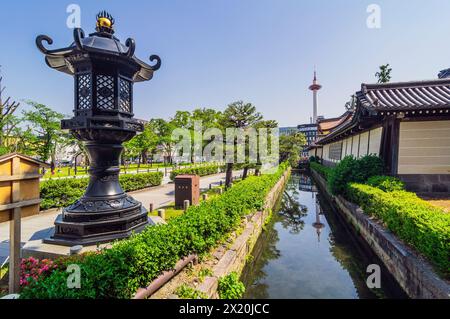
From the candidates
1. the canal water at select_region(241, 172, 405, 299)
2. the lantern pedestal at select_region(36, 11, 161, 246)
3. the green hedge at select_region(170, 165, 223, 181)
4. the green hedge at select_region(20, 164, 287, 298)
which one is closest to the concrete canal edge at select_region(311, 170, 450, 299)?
the canal water at select_region(241, 172, 405, 299)

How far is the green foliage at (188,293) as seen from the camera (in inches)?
129

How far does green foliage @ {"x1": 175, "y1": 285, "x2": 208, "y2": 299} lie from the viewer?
10.8ft

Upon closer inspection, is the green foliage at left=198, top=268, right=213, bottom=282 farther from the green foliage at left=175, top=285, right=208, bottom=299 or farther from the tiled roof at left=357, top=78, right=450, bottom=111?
the tiled roof at left=357, top=78, right=450, bottom=111

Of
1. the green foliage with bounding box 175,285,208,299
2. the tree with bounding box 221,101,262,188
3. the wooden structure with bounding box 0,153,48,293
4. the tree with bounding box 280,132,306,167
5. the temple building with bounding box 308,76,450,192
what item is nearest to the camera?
the wooden structure with bounding box 0,153,48,293

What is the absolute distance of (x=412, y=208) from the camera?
4910mm

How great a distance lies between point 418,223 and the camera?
4172 mm

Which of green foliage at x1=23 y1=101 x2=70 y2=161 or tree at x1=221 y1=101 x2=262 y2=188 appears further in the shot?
green foliage at x1=23 y1=101 x2=70 y2=161

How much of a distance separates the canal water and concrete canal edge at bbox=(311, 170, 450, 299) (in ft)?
1.01

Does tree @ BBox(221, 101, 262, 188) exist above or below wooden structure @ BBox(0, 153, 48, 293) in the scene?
above

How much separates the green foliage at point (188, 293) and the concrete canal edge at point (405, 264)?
357 centimetres

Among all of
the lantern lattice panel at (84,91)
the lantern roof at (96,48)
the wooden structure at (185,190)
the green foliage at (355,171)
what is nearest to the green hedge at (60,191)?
the wooden structure at (185,190)

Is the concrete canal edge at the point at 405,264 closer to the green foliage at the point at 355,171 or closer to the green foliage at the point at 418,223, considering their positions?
the green foliage at the point at 418,223

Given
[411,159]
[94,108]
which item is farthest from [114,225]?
[411,159]

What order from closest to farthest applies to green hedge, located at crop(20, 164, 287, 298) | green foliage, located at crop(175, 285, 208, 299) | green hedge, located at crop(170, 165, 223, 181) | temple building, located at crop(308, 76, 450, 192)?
green hedge, located at crop(20, 164, 287, 298), green foliage, located at crop(175, 285, 208, 299), temple building, located at crop(308, 76, 450, 192), green hedge, located at crop(170, 165, 223, 181)
